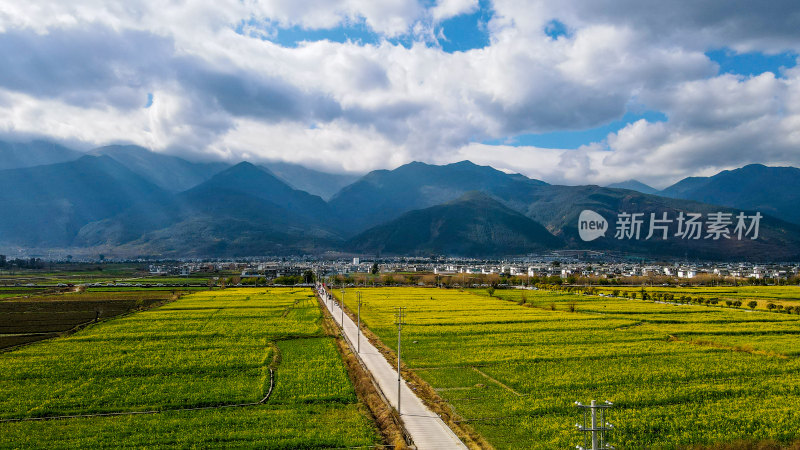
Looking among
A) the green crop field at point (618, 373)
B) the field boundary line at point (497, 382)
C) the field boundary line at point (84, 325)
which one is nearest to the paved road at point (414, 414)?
the green crop field at point (618, 373)

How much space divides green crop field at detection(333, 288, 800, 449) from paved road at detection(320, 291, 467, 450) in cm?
184

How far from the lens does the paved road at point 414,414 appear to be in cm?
2280

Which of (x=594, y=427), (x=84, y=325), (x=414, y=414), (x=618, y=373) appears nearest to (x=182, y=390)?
(x=414, y=414)

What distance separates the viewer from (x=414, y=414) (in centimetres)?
2653

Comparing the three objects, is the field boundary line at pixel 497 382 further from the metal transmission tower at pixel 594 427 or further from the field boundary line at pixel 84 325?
the field boundary line at pixel 84 325

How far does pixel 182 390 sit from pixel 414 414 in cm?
1537

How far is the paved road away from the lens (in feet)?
74.8

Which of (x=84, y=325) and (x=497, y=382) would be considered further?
(x=84, y=325)

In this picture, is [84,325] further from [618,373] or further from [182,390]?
[618,373]

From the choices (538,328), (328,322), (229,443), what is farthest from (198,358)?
(538,328)

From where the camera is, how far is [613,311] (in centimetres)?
7656

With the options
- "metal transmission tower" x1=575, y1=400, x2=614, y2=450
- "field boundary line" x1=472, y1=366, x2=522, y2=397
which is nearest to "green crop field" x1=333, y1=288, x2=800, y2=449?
"field boundary line" x1=472, y1=366, x2=522, y2=397

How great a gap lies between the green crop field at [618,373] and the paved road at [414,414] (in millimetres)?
1840

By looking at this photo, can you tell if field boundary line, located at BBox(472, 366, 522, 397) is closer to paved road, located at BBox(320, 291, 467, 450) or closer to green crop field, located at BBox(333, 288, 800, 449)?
green crop field, located at BBox(333, 288, 800, 449)
